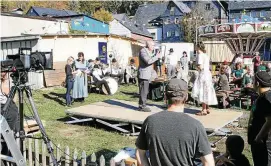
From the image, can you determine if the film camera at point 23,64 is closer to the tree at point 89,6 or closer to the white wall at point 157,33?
the white wall at point 157,33

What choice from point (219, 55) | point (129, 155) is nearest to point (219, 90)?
point (129, 155)

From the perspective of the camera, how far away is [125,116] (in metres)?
8.27

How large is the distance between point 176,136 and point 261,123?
1.98m

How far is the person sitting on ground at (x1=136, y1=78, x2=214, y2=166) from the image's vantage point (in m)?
2.84

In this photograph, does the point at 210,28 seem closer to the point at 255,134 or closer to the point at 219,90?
the point at 219,90

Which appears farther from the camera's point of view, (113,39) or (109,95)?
(113,39)

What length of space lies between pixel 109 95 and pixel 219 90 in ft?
15.3

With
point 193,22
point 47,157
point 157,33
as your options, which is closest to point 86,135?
point 47,157

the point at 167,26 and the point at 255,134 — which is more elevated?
the point at 167,26

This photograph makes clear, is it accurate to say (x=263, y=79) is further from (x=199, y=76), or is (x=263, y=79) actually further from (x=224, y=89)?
(x=224, y=89)

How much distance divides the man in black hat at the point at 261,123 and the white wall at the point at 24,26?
19707 millimetres

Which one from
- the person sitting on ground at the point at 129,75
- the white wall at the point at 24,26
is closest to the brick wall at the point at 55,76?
the person sitting on ground at the point at 129,75

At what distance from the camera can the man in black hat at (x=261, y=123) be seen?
166 inches

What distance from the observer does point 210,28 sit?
2130 centimetres
